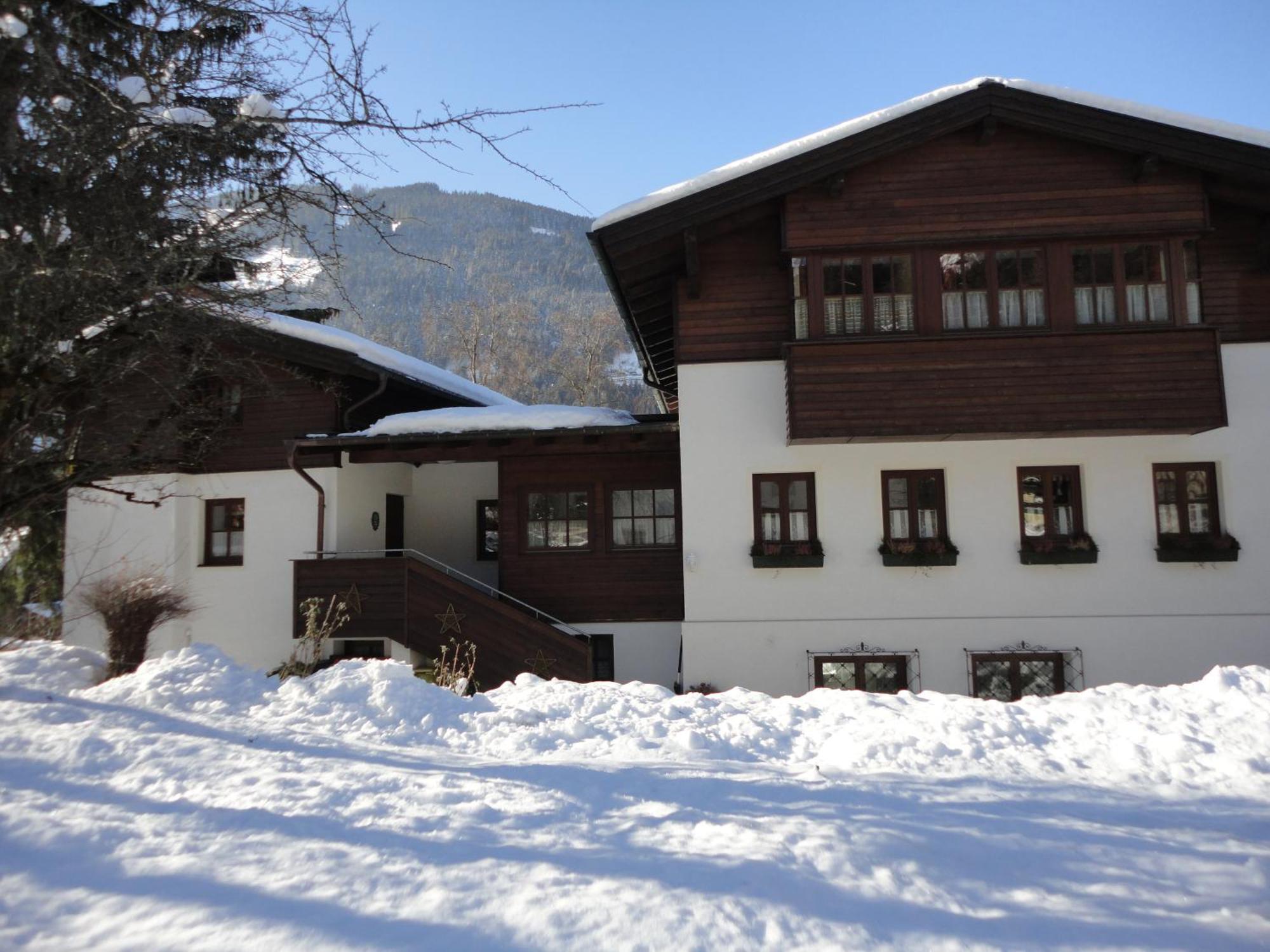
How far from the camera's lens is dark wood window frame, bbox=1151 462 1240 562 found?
11047 millimetres

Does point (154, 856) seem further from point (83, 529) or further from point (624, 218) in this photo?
point (83, 529)

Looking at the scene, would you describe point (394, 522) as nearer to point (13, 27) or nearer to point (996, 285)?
point (996, 285)

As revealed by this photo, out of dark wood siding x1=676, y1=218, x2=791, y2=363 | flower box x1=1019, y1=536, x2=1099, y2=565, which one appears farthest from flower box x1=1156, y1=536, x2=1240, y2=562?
dark wood siding x1=676, y1=218, x2=791, y2=363

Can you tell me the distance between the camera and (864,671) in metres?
11.4

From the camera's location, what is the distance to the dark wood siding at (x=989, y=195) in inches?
436

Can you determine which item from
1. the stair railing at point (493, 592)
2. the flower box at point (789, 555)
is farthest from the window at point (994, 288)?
the stair railing at point (493, 592)

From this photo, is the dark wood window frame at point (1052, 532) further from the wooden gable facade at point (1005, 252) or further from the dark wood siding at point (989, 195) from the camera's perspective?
the dark wood siding at point (989, 195)

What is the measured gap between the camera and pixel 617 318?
1503 inches

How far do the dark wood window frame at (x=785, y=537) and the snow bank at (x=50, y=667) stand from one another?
303 inches

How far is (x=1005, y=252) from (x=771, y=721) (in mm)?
7851

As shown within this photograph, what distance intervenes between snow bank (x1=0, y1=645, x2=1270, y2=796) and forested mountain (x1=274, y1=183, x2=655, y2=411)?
3140mm

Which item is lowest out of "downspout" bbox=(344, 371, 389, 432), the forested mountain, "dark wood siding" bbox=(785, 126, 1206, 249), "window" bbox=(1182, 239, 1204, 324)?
"downspout" bbox=(344, 371, 389, 432)

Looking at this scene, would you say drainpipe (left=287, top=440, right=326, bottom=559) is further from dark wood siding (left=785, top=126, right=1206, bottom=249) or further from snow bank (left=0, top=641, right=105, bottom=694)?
dark wood siding (left=785, top=126, right=1206, bottom=249)

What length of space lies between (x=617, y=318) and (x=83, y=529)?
84.2 feet
